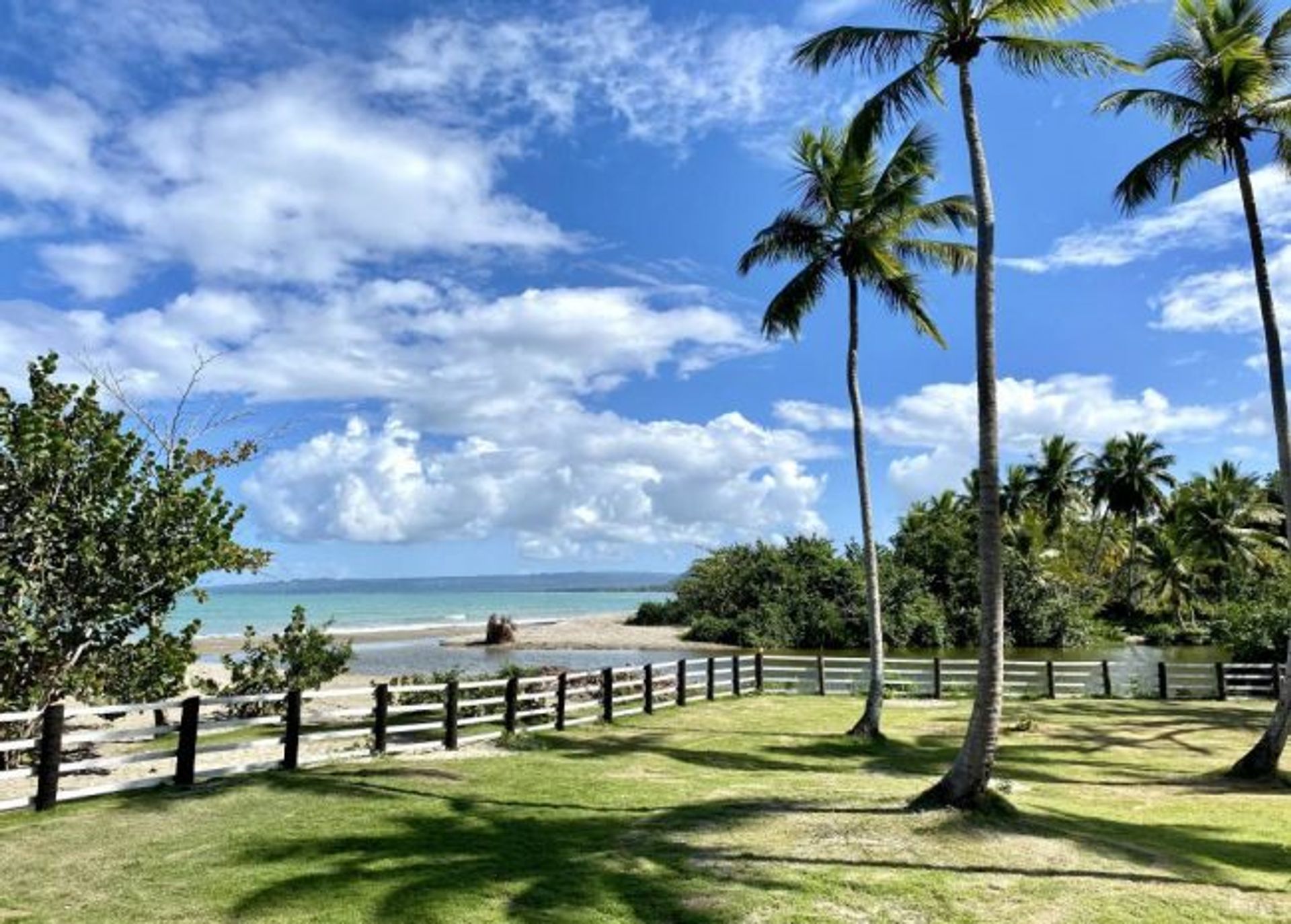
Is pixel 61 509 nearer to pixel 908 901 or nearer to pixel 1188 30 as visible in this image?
pixel 908 901

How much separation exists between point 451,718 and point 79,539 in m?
6.22

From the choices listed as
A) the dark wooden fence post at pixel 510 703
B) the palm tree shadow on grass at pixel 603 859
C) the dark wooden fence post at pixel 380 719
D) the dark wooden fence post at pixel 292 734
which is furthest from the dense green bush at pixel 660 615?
the palm tree shadow on grass at pixel 603 859

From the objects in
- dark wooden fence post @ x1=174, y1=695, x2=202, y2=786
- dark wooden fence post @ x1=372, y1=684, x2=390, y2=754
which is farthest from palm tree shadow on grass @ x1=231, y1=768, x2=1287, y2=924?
dark wooden fence post @ x1=372, y1=684, x2=390, y2=754

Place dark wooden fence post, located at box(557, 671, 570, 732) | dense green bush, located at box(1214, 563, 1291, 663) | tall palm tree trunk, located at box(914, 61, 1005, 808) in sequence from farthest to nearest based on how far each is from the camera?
dense green bush, located at box(1214, 563, 1291, 663), dark wooden fence post, located at box(557, 671, 570, 732), tall palm tree trunk, located at box(914, 61, 1005, 808)

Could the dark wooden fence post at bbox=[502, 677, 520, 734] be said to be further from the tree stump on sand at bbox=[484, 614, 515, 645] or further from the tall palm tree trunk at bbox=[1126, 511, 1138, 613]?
the tall palm tree trunk at bbox=[1126, 511, 1138, 613]

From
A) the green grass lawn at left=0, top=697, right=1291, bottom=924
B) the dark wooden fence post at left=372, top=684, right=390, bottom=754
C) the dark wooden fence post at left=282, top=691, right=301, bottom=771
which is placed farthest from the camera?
the dark wooden fence post at left=372, top=684, right=390, bottom=754

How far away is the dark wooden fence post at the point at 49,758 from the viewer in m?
10.3

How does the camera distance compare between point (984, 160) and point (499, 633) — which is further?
point (499, 633)

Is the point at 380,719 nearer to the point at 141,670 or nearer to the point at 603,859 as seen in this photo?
the point at 141,670

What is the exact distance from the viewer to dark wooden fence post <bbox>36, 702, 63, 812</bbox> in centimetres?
1027

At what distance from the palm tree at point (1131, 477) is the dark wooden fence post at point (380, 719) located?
63270 millimetres

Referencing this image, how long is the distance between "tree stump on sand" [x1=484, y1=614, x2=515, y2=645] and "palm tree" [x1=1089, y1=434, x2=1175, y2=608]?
41.9 m

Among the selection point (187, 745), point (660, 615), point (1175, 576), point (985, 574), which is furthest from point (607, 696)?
point (1175, 576)

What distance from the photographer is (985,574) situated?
1044cm
